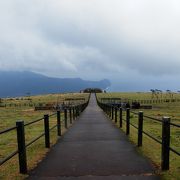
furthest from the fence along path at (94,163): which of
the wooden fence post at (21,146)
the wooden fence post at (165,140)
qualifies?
the wooden fence post at (165,140)

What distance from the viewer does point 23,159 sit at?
31.9 feet

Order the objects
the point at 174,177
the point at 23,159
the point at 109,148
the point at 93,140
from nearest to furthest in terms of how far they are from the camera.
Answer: the point at 174,177 < the point at 23,159 < the point at 109,148 < the point at 93,140

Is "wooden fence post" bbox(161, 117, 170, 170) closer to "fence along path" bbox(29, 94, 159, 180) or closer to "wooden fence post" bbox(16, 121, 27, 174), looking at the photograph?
"fence along path" bbox(29, 94, 159, 180)

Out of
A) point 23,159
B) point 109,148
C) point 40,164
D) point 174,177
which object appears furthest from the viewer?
point 109,148

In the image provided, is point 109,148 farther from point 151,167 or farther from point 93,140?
point 151,167

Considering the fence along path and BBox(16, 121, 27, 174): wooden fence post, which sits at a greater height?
BBox(16, 121, 27, 174): wooden fence post

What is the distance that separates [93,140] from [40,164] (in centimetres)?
555

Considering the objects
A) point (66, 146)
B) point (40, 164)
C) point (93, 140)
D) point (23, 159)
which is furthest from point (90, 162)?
point (93, 140)

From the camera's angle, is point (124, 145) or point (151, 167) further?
point (124, 145)

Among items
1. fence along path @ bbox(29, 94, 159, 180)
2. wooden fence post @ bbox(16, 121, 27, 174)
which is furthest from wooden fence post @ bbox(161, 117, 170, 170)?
wooden fence post @ bbox(16, 121, 27, 174)

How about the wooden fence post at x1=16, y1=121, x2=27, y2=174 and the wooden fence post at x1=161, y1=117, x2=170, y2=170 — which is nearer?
the wooden fence post at x1=16, y1=121, x2=27, y2=174

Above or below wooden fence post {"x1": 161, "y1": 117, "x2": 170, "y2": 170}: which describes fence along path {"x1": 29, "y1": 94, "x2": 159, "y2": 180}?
below

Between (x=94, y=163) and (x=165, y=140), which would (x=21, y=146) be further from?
(x=165, y=140)

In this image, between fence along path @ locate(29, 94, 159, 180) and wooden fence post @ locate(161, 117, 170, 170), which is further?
wooden fence post @ locate(161, 117, 170, 170)
